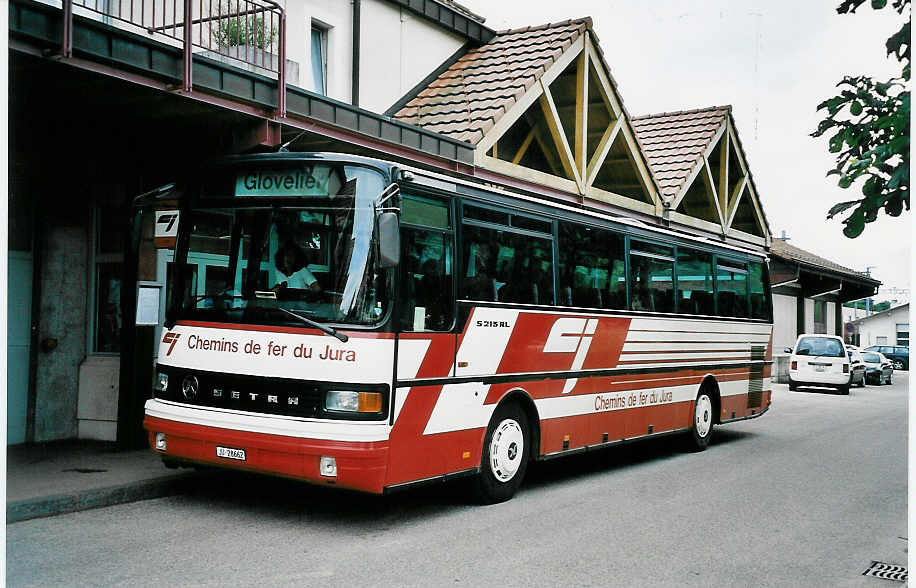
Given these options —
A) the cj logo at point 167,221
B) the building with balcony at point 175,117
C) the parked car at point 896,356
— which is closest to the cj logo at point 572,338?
the building with balcony at point 175,117

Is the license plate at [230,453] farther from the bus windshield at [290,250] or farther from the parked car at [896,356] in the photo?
the parked car at [896,356]

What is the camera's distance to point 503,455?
902cm

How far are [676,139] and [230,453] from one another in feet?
60.7

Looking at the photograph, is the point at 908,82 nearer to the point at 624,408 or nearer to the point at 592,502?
the point at 592,502

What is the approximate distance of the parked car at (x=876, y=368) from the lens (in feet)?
121

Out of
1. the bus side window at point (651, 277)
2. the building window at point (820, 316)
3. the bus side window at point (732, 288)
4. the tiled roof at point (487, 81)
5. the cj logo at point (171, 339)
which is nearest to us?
the cj logo at point (171, 339)

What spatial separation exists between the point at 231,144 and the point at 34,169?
2383 millimetres

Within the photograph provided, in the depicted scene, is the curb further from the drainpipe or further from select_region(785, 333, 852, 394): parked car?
select_region(785, 333, 852, 394): parked car

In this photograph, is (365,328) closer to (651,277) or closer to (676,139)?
(651,277)

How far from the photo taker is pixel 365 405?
7371 mm

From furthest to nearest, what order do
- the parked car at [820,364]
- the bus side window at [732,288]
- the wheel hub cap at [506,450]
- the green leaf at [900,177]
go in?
the parked car at [820,364] → the bus side window at [732,288] → the wheel hub cap at [506,450] → the green leaf at [900,177]

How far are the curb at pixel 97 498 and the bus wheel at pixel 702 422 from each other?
7.28 m

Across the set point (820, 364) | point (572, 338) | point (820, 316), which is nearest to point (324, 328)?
point (572, 338)

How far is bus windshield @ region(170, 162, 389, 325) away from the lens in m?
7.51
